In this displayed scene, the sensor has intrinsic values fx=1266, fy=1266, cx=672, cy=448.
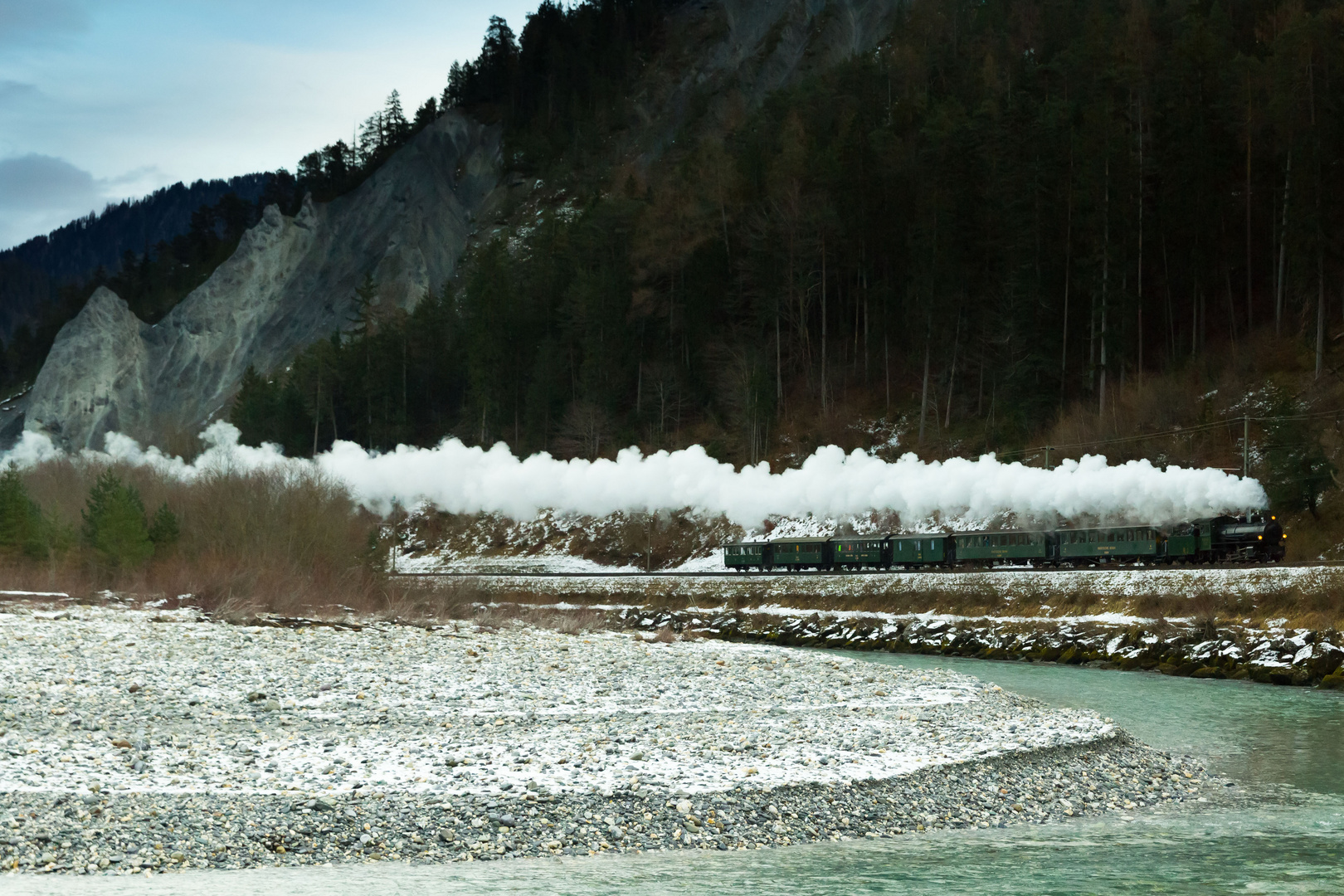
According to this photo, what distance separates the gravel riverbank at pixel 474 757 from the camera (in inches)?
587

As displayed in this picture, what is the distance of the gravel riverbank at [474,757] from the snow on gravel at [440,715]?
77 mm

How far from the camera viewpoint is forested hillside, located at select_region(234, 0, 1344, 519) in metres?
65.5

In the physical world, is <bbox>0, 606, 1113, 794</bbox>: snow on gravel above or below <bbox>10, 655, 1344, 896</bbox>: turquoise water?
above

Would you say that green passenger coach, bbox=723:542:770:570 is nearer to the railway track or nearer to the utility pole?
the railway track

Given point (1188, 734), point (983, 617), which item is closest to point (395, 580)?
point (983, 617)

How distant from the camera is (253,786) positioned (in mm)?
16250

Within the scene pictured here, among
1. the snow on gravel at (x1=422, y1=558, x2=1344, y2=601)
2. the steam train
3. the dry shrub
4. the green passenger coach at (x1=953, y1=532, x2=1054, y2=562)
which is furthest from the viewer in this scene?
the green passenger coach at (x1=953, y1=532, x2=1054, y2=562)

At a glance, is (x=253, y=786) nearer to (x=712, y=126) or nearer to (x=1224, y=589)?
(x=1224, y=589)

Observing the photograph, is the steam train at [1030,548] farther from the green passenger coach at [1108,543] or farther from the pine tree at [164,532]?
the pine tree at [164,532]

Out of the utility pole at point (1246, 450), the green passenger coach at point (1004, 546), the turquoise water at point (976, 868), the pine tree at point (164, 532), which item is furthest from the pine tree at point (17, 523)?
the utility pole at point (1246, 450)

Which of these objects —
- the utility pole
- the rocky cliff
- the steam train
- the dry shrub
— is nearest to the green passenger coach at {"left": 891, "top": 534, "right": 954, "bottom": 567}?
the steam train

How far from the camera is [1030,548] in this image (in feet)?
177

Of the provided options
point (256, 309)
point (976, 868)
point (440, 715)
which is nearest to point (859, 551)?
point (440, 715)

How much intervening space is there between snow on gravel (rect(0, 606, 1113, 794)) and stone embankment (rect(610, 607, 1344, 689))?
340 inches
